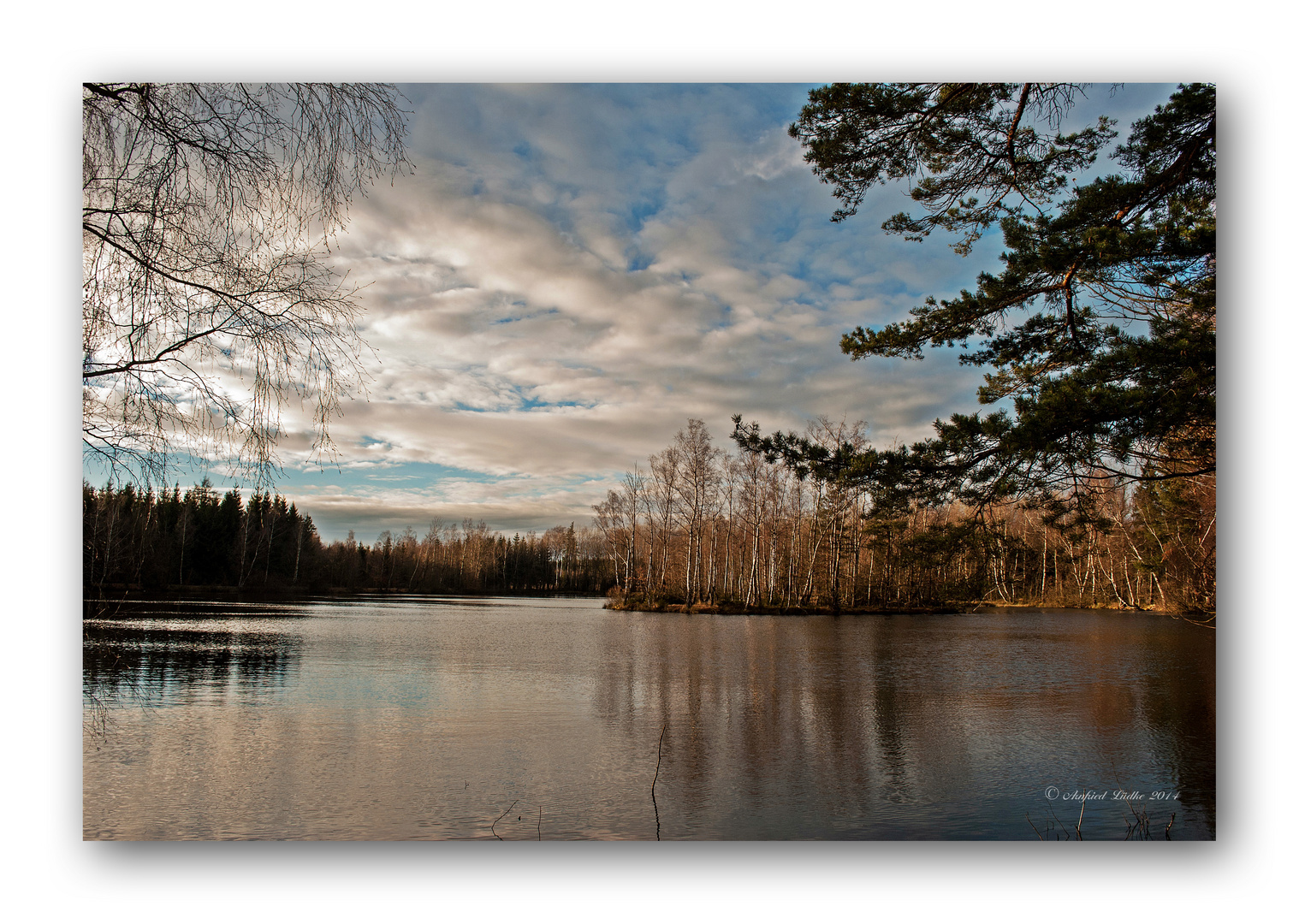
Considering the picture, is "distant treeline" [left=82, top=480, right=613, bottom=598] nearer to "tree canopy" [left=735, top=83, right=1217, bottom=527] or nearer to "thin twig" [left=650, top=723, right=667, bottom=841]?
"thin twig" [left=650, top=723, right=667, bottom=841]

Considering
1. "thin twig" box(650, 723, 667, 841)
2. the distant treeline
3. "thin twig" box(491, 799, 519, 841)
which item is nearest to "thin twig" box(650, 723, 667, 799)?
"thin twig" box(650, 723, 667, 841)

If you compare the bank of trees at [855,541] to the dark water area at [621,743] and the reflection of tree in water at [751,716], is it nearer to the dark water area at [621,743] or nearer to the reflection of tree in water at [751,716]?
the dark water area at [621,743]

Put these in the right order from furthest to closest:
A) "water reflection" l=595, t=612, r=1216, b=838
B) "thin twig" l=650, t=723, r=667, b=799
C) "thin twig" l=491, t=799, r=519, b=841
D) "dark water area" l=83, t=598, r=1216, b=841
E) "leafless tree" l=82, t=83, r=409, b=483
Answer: "thin twig" l=650, t=723, r=667, b=799
"water reflection" l=595, t=612, r=1216, b=838
"dark water area" l=83, t=598, r=1216, b=841
"thin twig" l=491, t=799, r=519, b=841
"leafless tree" l=82, t=83, r=409, b=483

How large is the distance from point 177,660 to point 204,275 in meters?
6.55

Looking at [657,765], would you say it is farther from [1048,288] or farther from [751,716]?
[1048,288]

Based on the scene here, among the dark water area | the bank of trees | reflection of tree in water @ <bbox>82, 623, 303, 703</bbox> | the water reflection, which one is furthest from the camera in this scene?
the bank of trees

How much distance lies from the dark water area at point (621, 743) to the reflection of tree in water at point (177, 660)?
0.05 m

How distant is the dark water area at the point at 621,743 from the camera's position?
3449 millimetres

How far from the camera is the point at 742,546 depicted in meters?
18.7

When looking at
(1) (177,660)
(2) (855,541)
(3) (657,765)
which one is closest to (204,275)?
(3) (657,765)

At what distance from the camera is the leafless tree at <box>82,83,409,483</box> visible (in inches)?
118

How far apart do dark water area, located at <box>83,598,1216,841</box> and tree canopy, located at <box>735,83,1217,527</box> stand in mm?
1847

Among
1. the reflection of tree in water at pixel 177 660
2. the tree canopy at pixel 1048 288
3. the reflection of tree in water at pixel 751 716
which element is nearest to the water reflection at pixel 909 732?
the reflection of tree in water at pixel 751 716
